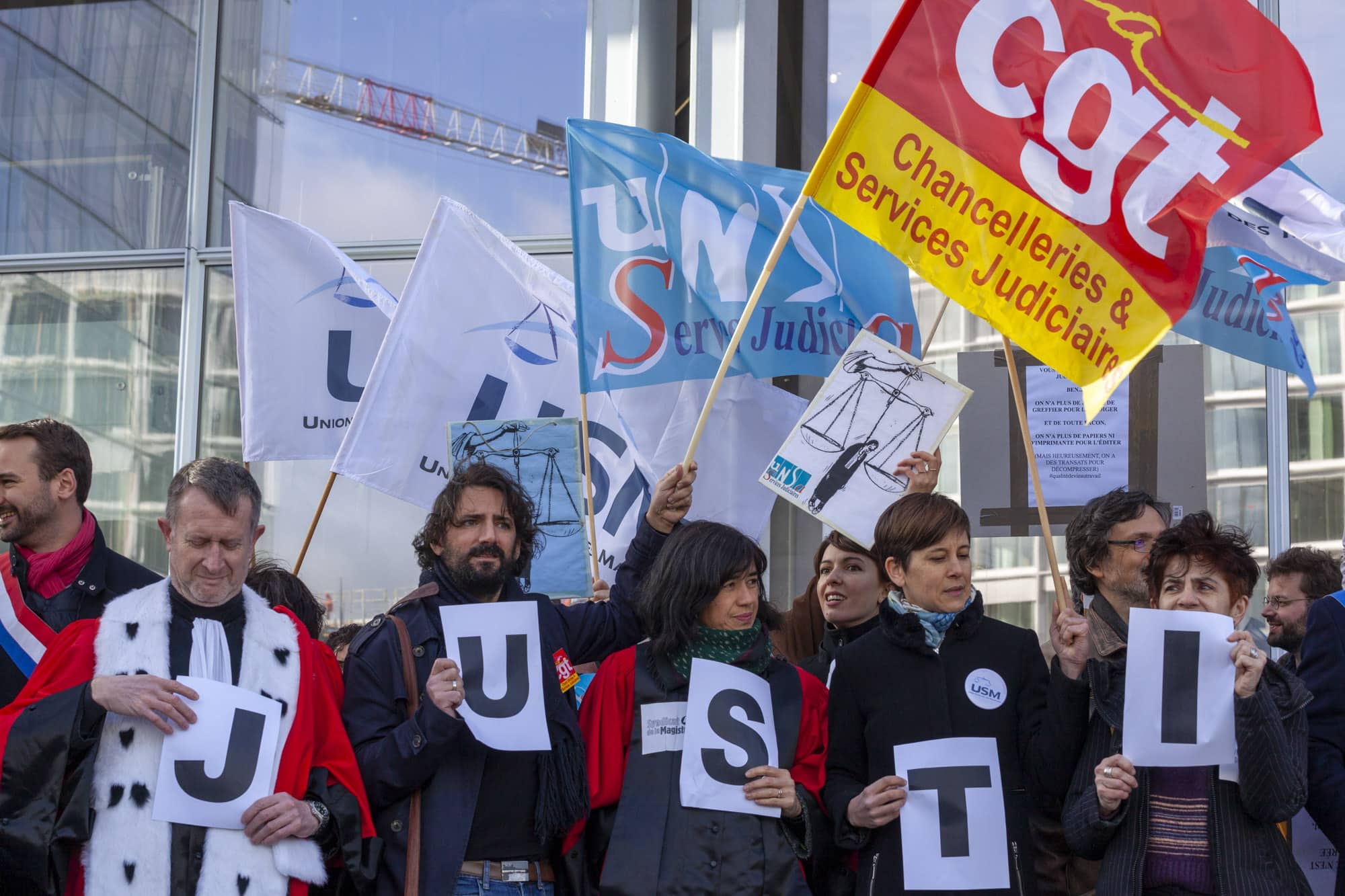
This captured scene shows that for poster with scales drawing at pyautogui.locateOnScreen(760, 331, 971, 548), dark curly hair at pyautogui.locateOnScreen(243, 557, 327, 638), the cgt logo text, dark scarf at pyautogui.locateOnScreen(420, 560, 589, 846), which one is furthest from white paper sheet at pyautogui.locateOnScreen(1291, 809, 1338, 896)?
dark curly hair at pyautogui.locateOnScreen(243, 557, 327, 638)

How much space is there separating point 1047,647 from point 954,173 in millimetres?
2515

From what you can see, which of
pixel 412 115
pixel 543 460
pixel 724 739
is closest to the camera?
pixel 724 739

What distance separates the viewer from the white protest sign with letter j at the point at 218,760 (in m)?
3.73

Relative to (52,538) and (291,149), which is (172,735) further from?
(291,149)

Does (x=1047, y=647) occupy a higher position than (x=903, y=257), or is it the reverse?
(x=903, y=257)

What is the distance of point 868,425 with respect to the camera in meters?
5.04

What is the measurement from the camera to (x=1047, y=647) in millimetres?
6535

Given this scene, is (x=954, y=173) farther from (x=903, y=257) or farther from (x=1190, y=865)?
(x=1190, y=865)

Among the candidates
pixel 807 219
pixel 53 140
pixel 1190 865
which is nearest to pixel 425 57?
pixel 53 140

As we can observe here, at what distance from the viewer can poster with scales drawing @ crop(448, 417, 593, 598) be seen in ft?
18.2

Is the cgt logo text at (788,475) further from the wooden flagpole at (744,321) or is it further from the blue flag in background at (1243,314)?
the blue flag in background at (1243,314)

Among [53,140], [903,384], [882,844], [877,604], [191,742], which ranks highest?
[53,140]

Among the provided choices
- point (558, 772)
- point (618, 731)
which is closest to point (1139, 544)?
point (618, 731)

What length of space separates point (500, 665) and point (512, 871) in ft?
1.75
